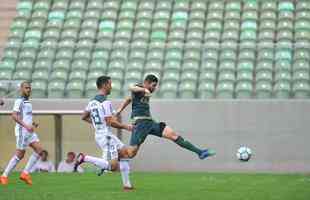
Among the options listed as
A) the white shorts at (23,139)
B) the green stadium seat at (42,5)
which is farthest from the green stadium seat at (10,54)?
the white shorts at (23,139)

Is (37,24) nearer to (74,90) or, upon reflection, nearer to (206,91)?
(74,90)

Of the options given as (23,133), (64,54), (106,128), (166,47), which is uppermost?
(166,47)

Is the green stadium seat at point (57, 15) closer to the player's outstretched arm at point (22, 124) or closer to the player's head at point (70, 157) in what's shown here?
the player's head at point (70, 157)

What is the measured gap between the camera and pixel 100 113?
1509 centimetres

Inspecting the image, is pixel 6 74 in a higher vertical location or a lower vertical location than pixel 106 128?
higher

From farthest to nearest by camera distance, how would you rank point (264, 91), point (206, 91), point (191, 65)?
point (191, 65) → point (206, 91) → point (264, 91)

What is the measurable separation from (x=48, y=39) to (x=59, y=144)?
410 centimetres

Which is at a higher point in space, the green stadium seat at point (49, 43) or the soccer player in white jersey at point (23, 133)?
the green stadium seat at point (49, 43)

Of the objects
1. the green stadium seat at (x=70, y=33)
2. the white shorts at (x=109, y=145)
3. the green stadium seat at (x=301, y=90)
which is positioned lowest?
the white shorts at (x=109, y=145)

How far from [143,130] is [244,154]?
7.13 metres

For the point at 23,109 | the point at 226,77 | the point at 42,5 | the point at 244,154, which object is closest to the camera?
the point at 23,109

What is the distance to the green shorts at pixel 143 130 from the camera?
15.1 meters

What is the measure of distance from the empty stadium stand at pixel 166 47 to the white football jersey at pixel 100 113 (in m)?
7.87

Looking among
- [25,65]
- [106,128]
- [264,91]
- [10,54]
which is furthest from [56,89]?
[106,128]
